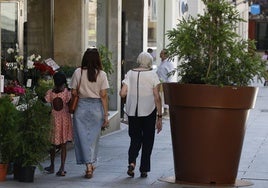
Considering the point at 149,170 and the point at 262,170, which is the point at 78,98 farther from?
the point at 262,170

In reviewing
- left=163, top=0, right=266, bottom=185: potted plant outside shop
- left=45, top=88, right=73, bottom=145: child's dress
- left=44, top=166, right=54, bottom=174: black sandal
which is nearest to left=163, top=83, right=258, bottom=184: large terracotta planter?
left=163, top=0, right=266, bottom=185: potted plant outside shop

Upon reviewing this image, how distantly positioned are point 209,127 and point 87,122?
1714mm

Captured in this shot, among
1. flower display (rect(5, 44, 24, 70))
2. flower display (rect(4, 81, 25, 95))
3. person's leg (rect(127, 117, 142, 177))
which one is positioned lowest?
person's leg (rect(127, 117, 142, 177))

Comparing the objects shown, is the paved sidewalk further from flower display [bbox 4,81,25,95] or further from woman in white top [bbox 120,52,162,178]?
flower display [bbox 4,81,25,95]

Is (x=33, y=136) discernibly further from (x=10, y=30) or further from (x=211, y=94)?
(x=10, y=30)

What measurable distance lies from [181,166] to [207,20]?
1.90m

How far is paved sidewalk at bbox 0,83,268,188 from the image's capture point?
9703 millimetres

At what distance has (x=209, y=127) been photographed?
30.7 ft

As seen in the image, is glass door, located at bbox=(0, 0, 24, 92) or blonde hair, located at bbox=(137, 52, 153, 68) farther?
glass door, located at bbox=(0, 0, 24, 92)

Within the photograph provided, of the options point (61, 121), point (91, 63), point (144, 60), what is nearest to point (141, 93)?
point (144, 60)

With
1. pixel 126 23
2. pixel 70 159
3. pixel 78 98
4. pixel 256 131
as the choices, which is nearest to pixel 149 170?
pixel 78 98

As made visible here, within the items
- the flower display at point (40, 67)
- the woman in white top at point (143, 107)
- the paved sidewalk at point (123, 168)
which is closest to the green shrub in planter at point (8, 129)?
the paved sidewalk at point (123, 168)

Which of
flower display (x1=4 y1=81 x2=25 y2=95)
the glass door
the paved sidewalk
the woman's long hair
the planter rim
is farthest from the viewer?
the glass door

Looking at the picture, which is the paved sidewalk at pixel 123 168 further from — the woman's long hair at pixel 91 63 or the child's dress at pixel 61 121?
the woman's long hair at pixel 91 63
